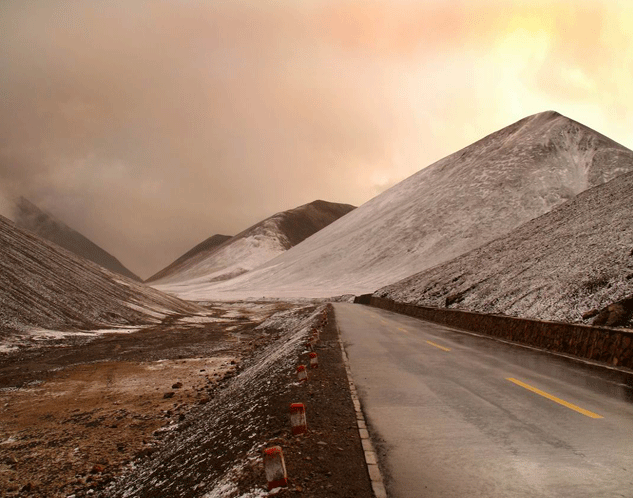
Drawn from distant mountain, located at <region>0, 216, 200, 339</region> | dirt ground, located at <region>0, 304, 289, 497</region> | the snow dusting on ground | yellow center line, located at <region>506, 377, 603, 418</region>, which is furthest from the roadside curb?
distant mountain, located at <region>0, 216, 200, 339</region>

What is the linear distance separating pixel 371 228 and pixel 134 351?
3959 inches

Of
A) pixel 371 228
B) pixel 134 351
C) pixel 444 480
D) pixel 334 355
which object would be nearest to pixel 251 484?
pixel 444 480

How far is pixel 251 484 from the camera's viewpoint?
5.18m

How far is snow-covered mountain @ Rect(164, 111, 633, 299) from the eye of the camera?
95125 millimetres

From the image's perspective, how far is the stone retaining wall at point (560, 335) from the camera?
40.1ft

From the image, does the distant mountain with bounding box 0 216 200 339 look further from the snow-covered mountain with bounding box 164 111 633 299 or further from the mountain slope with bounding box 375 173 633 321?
the snow-covered mountain with bounding box 164 111 633 299

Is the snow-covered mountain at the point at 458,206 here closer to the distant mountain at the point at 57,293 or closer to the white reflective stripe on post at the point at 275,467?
the distant mountain at the point at 57,293

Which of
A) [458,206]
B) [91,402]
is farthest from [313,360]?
[458,206]

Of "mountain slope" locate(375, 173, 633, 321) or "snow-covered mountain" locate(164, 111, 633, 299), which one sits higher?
"snow-covered mountain" locate(164, 111, 633, 299)

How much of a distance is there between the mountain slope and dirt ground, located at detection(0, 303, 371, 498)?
10638 mm

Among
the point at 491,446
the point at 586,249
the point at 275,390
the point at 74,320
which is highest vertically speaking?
the point at 586,249

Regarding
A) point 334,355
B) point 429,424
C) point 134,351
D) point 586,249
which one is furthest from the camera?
point 134,351

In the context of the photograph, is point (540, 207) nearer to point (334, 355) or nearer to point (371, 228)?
point (371, 228)

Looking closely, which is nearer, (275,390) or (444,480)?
(444,480)
